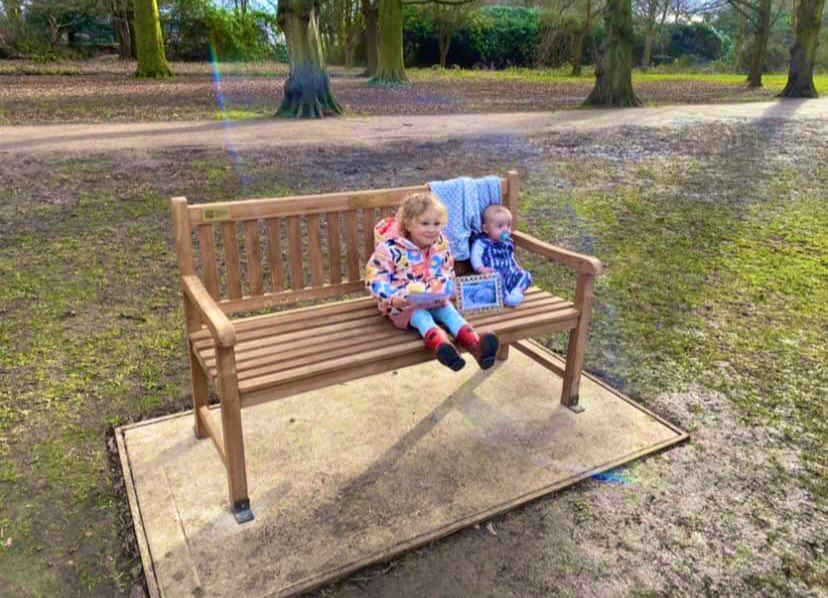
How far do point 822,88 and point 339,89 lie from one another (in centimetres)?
1702

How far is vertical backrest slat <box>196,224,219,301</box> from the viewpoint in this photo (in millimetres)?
2902

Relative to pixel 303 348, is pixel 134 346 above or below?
below

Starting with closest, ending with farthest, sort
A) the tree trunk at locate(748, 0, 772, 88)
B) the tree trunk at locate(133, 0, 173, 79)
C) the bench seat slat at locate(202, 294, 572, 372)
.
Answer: the bench seat slat at locate(202, 294, 572, 372) → the tree trunk at locate(133, 0, 173, 79) → the tree trunk at locate(748, 0, 772, 88)

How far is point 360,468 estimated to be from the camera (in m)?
2.99

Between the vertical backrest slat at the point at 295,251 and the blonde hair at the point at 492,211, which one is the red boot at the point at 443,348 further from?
the blonde hair at the point at 492,211

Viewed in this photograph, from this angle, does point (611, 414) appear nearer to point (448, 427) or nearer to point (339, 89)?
point (448, 427)

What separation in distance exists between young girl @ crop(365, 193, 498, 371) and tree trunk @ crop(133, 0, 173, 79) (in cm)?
2181

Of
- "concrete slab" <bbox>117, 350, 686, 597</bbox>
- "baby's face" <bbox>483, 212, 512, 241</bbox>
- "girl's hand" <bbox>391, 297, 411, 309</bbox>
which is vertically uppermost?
"baby's face" <bbox>483, 212, 512, 241</bbox>

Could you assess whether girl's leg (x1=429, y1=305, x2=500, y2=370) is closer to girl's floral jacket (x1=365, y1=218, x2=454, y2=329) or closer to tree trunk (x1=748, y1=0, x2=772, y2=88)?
girl's floral jacket (x1=365, y1=218, x2=454, y2=329)

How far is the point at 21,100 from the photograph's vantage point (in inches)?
583

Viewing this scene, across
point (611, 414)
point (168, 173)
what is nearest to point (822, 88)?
point (168, 173)

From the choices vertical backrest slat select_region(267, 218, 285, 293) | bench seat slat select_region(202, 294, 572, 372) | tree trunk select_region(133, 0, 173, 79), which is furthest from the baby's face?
tree trunk select_region(133, 0, 173, 79)

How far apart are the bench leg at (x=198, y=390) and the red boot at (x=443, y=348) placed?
41.8 inches

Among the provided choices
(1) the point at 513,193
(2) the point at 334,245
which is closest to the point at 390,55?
(1) the point at 513,193
